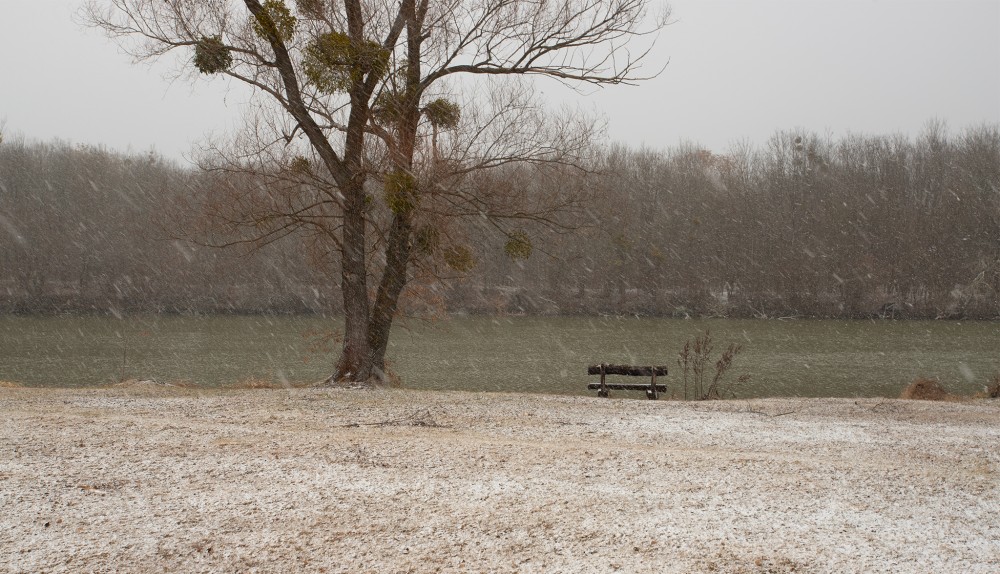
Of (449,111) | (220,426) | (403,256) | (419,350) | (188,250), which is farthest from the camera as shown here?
(188,250)

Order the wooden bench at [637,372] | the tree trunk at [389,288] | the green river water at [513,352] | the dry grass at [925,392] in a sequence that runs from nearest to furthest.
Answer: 1. the tree trunk at [389,288]
2. the dry grass at [925,392]
3. the wooden bench at [637,372]
4. the green river water at [513,352]

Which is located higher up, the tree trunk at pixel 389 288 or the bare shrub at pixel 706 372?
the tree trunk at pixel 389 288

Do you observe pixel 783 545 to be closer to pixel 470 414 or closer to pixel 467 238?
pixel 470 414

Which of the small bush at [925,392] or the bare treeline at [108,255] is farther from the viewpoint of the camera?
the bare treeline at [108,255]

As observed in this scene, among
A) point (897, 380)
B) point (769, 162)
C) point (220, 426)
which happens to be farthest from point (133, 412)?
point (769, 162)

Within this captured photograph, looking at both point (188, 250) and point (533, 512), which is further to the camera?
point (188, 250)

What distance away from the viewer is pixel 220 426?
8242mm

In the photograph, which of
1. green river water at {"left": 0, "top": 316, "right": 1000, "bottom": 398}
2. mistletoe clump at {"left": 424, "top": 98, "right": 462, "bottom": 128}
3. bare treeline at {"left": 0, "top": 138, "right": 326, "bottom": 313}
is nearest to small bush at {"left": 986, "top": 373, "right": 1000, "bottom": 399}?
green river water at {"left": 0, "top": 316, "right": 1000, "bottom": 398}

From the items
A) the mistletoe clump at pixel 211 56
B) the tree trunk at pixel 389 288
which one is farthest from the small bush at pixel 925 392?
the mistletoe clump at pixel 211 56

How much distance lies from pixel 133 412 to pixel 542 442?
488cm

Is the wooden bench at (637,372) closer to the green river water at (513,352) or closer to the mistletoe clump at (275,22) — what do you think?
the green river water at (513,352)

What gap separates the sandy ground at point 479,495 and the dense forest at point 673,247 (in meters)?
35.9

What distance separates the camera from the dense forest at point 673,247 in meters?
48.2

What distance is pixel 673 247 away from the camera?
54750 mm
